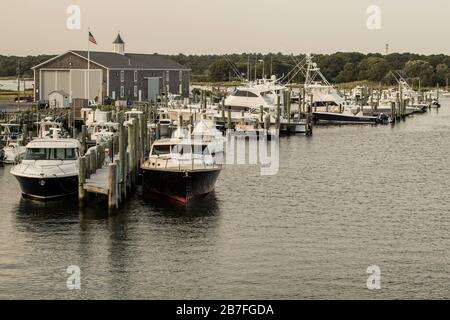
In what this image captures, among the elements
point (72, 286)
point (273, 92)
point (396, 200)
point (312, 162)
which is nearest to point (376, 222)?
point (396, 200)

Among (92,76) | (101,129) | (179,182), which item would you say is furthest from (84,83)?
(179,182)

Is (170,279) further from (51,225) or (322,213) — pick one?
(322,213)

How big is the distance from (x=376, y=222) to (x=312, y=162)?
2223 cm

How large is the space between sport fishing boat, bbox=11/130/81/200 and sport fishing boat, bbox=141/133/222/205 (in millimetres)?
3407

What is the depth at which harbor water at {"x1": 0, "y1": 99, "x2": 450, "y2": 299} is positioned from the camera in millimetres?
28766

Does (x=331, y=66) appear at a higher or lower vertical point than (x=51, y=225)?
higher

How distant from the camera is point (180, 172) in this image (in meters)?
41.3

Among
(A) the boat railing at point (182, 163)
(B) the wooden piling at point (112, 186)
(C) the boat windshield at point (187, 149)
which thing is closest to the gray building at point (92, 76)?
(C) the boat windshield at point (187, 149)

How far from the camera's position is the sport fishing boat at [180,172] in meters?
41.6

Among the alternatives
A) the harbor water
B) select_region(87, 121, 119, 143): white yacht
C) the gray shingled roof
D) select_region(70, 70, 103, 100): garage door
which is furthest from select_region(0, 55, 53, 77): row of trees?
the harbor water

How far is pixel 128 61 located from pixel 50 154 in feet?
194

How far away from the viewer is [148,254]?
107 ft

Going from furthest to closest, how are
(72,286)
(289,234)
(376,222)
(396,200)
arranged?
1. (396,200)
2. (376,222)
3. (289,234)
4. (72,286)

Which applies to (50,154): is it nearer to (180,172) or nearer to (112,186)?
(112,186)
